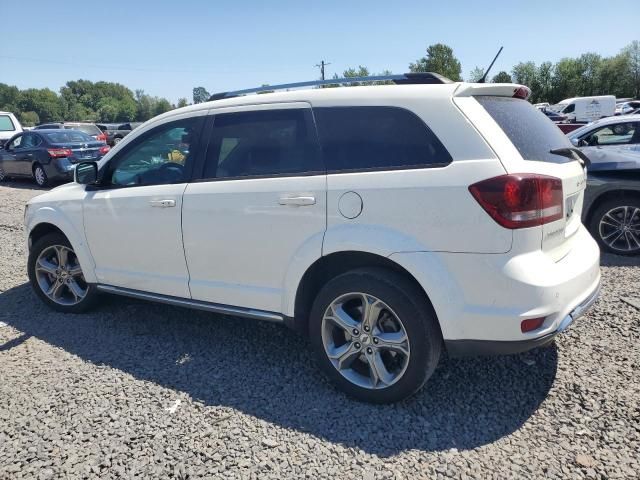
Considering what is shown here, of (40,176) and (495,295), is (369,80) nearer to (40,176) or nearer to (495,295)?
(495,295)

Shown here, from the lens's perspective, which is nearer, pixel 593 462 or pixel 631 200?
pixel 593 462

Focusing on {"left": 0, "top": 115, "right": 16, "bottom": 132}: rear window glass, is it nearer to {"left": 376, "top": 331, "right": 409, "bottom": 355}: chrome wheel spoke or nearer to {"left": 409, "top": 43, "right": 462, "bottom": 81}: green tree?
{"left": 376, "top": 331, "right": 409, "bottom": 355}: chrome wheel spoke

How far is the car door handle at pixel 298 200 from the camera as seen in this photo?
9.30ft

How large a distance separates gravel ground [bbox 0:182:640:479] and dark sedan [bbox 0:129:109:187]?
1013cm

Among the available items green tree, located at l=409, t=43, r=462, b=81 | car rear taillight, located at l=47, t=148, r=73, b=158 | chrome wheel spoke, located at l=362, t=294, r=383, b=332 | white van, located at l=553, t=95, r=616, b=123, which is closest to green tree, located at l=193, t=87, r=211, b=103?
chrome wheel spoke, located at l=362, t=294, r=383, b=332

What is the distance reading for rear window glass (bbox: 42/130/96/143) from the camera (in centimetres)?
1316

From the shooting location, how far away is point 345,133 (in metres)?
2.87

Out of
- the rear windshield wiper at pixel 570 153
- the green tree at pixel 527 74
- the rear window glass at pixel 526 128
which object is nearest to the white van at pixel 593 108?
the rear windshield wiper at pixel 570 153

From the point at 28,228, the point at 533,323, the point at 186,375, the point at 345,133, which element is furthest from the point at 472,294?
the point at 28,228

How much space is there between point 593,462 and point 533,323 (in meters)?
0.72

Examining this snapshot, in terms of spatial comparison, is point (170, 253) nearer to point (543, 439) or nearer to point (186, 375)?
point (186, 375)

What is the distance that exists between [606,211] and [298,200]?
454 centimetres

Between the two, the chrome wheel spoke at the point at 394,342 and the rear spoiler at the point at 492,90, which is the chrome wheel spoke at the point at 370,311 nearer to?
the chrome wheel spoke at the point at 394,342

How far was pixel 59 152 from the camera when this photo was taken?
12.8 metres
